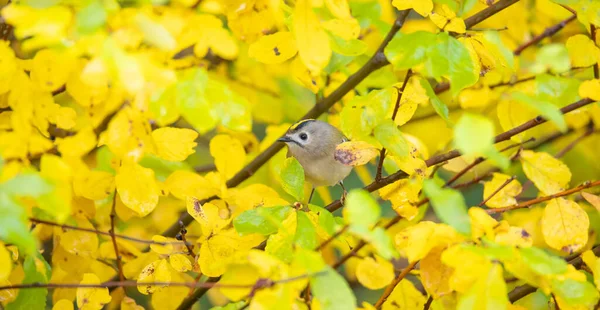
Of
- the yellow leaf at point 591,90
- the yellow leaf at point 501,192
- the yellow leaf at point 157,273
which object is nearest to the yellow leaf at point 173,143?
the yellow leaf at point 157,273

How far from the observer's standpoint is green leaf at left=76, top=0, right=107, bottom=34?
82cm

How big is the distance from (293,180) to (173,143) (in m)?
0.25

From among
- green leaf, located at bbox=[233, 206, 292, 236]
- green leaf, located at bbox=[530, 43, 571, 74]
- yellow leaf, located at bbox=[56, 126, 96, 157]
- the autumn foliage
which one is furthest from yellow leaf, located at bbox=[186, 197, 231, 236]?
green leaf, located at bbox=[530, 43, 571, 74]

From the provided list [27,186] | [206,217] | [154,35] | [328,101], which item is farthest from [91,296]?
[328,101]

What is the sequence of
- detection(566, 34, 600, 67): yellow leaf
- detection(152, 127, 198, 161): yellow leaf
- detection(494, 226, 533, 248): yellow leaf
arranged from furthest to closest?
detection(566, 34, 600, 67): yellow leaf → detection(152, 127, 198, 161): yellow leaf → detection(494, 226, 533, 248): yellow leaf

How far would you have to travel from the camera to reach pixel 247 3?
1424mm

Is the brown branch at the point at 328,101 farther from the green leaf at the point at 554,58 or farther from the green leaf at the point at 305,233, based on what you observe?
the green leaf at the point at 554,58

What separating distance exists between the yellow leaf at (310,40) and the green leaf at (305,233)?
0.26 metres

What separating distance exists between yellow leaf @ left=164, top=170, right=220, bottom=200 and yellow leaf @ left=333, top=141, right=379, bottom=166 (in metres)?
0.34

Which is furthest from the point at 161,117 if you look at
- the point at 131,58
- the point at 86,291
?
the point at 86,291

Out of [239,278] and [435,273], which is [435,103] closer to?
[435,273]

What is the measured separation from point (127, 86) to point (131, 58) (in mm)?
43

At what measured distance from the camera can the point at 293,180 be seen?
1.33m

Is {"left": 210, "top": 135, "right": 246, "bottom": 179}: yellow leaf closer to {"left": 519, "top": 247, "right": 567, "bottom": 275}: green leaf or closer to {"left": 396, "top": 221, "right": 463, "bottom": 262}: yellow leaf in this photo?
{"left": 396, "top": 221, "right": 463, "bottom": 262}: yellow leaf
